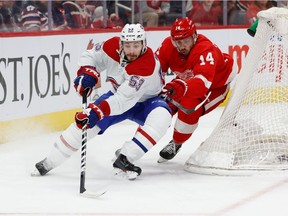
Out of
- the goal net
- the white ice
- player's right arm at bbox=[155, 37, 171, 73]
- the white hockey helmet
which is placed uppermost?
the white hockey helmet

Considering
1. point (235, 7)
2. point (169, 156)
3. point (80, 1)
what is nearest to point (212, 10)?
point (235, 7)

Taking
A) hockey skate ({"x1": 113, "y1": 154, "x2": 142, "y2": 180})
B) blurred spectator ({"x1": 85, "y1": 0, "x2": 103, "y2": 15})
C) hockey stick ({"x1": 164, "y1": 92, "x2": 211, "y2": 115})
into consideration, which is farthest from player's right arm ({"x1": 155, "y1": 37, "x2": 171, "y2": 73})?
blurred spectator ({"x1": 85, "y1": 0, "x2": 103, "y2": 15})

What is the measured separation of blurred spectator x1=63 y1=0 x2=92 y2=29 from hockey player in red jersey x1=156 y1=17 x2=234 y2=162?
6.78ft

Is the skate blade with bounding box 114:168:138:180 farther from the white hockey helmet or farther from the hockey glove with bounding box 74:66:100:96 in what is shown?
the white hockey helmet

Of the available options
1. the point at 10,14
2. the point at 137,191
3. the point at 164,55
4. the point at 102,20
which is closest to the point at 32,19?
the point at 10,14

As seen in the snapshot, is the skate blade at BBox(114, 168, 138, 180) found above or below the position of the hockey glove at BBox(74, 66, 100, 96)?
Result: below

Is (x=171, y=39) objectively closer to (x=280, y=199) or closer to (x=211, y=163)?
(x=211, y=163)

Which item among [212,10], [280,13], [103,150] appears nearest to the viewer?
[280,13]

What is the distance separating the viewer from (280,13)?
17.4 ft

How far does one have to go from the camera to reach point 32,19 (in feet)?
22.9

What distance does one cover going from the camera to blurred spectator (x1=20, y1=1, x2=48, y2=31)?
6.89 m

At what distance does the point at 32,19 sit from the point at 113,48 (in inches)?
79.7

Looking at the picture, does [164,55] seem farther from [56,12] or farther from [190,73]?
[56,12]

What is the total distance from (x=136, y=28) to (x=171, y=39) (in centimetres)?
58
